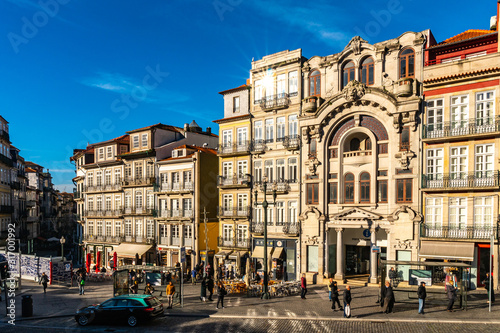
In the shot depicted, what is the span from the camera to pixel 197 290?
30188mm

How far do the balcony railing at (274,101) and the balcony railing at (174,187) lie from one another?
10958mm

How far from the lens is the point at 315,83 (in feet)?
113

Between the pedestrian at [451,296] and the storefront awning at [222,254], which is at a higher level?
the pedestrian at [451,296]

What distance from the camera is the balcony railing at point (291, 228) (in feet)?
111

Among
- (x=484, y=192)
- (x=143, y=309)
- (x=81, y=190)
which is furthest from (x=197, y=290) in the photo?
(x=81, y=190)

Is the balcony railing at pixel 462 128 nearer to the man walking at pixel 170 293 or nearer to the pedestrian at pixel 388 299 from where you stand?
the pedestrian at pixel 388 299

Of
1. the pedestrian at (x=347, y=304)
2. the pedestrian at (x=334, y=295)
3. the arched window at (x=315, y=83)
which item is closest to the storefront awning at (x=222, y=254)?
the arched window at (x=315, y=83)

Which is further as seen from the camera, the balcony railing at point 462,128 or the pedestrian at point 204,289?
the balcony railing at point 462,128

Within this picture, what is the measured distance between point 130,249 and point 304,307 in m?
26.7

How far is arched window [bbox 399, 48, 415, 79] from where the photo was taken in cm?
2981

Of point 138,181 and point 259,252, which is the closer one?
point 259,252

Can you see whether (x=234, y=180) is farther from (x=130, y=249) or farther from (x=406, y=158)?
(x=130, y=249)

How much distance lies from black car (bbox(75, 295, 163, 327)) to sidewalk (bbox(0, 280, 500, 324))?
7.61ft

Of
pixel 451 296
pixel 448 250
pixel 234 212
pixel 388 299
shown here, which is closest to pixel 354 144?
pixel 448 250
